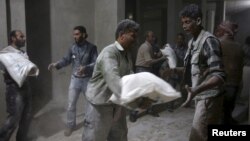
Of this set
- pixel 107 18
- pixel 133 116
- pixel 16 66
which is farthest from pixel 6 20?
pixel 133 116

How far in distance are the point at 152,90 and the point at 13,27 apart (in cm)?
379

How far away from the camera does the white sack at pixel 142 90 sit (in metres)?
2.79

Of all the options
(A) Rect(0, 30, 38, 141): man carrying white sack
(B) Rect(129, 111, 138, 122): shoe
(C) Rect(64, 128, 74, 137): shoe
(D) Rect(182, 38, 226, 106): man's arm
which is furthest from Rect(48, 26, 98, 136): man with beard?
(D) Rect(182, 38, 226, 106): man's arm

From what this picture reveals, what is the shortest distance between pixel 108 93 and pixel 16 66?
1774 millimetres

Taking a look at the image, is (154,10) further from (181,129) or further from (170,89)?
(170,89)

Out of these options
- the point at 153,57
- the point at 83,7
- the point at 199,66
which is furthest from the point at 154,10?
the point at 199,66

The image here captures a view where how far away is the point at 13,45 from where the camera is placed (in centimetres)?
476

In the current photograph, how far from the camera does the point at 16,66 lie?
4488 mm

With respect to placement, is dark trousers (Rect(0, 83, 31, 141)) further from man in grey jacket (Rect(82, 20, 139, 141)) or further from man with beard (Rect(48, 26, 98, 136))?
man in grey jacket (Rect(82, 20, 139, 141))

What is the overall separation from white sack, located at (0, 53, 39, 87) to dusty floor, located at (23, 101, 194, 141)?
4.26 feet

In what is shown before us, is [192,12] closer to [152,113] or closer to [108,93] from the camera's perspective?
[108,93]

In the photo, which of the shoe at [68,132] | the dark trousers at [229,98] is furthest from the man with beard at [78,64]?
the dark trousers at [229,98]

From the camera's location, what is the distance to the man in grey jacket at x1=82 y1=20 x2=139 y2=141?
319 centimetres

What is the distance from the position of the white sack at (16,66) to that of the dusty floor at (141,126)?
130 cm
